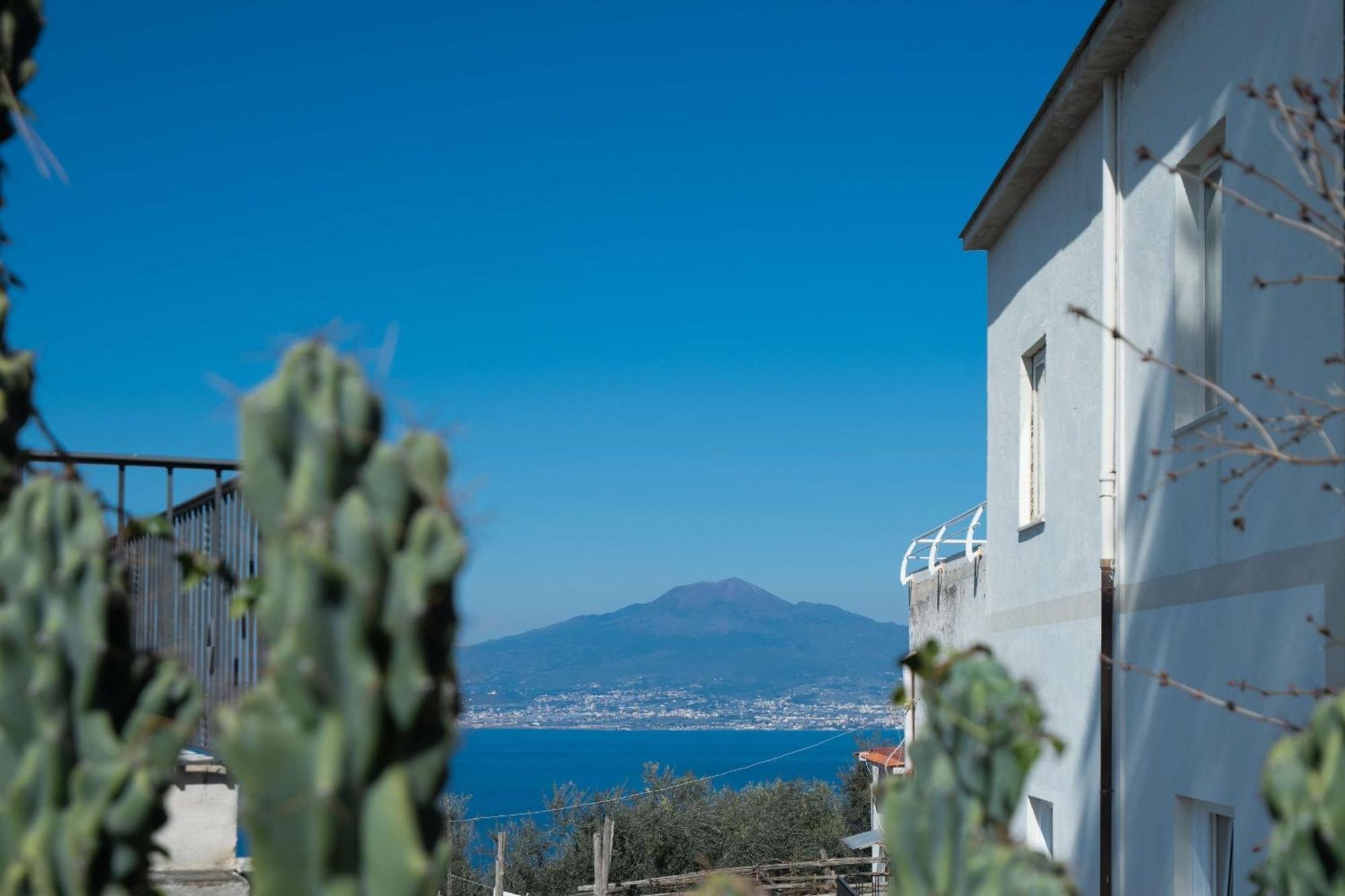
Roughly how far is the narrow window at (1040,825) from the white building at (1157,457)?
32mm

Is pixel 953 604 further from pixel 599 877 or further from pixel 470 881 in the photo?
pixel 470 881

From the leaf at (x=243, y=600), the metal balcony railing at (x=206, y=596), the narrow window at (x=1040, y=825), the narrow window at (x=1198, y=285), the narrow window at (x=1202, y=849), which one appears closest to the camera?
the leaf at (x=243, y=600)

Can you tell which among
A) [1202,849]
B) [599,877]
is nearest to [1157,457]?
[1202,849]

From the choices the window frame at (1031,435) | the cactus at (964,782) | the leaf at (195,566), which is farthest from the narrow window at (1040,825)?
the leaf at (195,566)

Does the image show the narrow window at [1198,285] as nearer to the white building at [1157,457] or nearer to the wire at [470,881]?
the white building at [1157,457]

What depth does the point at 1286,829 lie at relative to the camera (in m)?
2.77

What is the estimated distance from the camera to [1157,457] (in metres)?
8.36

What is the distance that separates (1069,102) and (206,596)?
288 inches

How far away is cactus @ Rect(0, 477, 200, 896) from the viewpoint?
224 centimetres

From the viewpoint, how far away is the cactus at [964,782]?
2.55 meters

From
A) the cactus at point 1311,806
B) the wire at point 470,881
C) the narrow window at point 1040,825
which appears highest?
the cactus at point 1311,806

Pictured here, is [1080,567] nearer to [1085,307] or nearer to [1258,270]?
[1085,307]

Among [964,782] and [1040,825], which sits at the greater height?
[964,782]

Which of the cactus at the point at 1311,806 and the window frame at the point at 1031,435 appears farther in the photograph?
the window frame at the point at 1031,435
